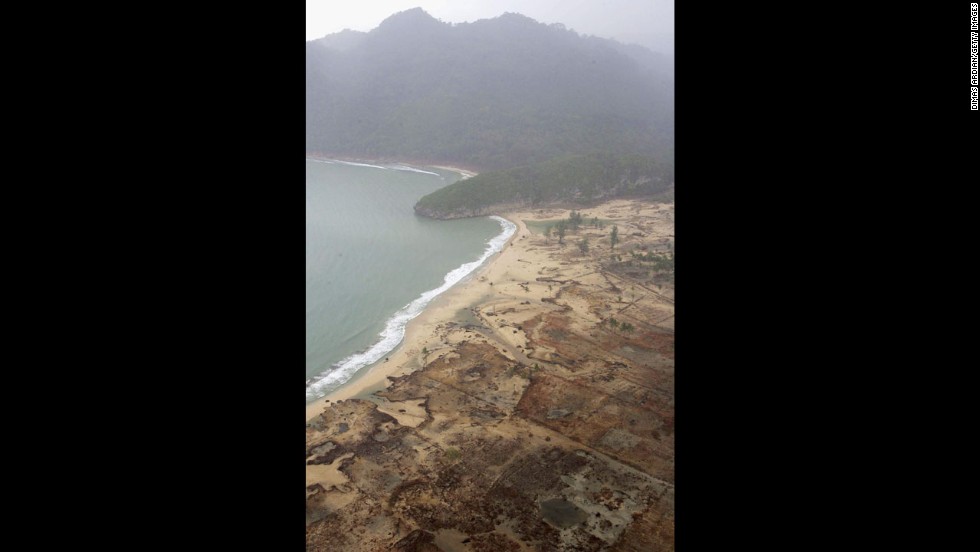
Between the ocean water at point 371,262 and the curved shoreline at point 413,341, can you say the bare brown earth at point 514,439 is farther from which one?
the ocean water at point 371,262

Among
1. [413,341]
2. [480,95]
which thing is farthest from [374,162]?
[413,341]

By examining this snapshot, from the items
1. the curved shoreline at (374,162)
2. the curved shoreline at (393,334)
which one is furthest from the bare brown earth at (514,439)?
the curved shoreline at (374,162)

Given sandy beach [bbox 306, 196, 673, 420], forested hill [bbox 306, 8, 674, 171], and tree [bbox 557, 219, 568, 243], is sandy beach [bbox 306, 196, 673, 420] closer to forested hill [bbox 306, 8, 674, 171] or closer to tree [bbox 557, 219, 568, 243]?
tree [bbox 557, 219, 568, 243]

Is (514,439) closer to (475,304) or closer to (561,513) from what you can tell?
(561,513)
